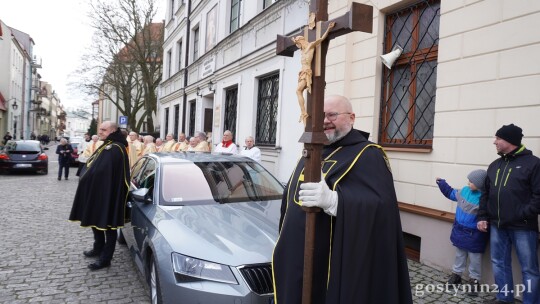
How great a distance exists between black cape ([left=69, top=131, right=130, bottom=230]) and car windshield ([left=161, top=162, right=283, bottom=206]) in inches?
32.6

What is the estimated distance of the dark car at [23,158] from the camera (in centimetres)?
1625

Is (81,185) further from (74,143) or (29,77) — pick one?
(29,77)

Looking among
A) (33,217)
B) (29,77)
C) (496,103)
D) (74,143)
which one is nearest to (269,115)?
(33,217)

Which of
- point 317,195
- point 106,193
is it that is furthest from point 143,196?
point 317,195

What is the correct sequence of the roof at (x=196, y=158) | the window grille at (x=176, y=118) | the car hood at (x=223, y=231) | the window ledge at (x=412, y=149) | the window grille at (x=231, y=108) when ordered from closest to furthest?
the car hood at (x=223, y=231), the roof at (x=196, y=158), the window ledge at (x=412, y=149), the window grille at (x=231, y=108), the window grille at (x=176, y=118)

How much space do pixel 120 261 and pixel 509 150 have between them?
4.94m

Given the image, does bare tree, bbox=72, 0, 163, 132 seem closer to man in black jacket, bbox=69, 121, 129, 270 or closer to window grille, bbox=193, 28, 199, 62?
window grille, bbox=193, 28, 199, 62

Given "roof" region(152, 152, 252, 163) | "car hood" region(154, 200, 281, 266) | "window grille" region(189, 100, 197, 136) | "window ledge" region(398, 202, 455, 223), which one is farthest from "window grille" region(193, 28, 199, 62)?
"car hood" region(154, 200, 281, 266)

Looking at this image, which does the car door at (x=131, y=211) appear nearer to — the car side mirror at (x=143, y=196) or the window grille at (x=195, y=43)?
the car side mirror at (x=143, y=196)

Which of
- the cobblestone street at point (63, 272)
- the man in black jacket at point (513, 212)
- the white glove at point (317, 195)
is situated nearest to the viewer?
the white glove at point (317, 195)

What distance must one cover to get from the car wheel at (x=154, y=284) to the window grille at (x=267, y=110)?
262 inches

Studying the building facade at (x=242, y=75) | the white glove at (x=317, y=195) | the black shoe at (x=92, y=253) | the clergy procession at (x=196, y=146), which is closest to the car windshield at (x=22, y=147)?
the clergy procession at (x=196, y=146)

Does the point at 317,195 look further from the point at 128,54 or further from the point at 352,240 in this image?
the point at 128,54

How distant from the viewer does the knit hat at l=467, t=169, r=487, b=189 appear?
4.48 metres
